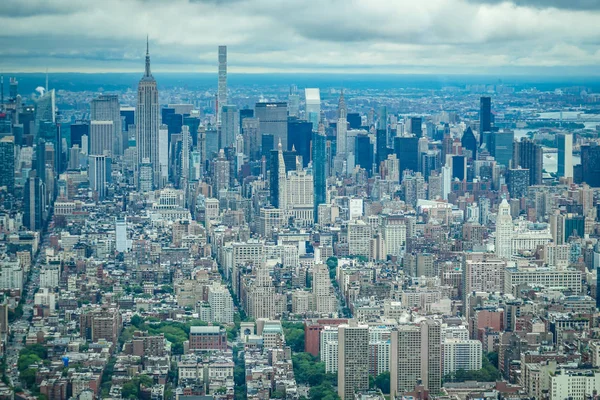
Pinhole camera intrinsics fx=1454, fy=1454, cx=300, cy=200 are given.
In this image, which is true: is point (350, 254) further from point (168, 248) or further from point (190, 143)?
point (190, 143)

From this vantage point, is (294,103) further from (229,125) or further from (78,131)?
(78,131)

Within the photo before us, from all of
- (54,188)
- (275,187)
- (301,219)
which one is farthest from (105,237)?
(275,187)

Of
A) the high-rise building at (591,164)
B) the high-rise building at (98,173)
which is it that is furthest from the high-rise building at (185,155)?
the high-rise building at (591,164)

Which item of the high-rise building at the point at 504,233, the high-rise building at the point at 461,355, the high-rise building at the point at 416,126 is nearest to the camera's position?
the high-rise building at the point at 461,355

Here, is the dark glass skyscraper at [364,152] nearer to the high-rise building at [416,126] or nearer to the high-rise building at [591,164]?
the high-rise building at [416,126]

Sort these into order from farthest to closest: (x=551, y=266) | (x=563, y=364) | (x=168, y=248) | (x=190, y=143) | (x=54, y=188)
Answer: (x=190, y=143) → (x=54, y=188) → (x=168, y=248) → (x=551, y=266) → (x=563, y=364)

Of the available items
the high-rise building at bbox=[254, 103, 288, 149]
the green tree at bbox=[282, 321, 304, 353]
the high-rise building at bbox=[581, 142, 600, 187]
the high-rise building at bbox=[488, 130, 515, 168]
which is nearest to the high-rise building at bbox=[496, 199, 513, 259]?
the high-rise building at bbox=[581, 142, 600, 187]
